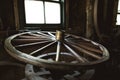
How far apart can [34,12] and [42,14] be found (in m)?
0.15

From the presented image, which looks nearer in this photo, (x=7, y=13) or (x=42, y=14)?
(x=7, y=13)

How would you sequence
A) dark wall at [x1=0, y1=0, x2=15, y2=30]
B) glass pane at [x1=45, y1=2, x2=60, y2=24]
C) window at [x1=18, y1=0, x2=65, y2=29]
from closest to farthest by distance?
dark wall at [x1=0, y1=0, x2=15, y2=30], window at [x1=18, y1=0, x2=65, y2=29], glass pane at [x1=45, y1=2, x2=60, y2=24]

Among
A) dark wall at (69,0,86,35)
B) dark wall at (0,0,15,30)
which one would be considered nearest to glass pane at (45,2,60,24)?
dark wall at (69,0,86,35)

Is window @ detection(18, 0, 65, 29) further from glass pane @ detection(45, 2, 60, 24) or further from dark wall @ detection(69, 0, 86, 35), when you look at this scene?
dark wall @ detection(69, 0, 86, 35)

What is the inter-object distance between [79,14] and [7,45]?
1.73 metres

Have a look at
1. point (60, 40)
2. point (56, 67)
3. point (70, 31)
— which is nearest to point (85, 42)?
point (60, 40)

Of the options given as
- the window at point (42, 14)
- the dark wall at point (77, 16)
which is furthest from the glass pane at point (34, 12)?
the dark wall at point (77, 16)

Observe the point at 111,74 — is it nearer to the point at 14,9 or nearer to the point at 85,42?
the point at 85,42

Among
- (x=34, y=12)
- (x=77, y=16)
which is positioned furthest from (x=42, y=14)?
(x=77, y=16)

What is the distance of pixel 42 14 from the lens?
9.06 ft

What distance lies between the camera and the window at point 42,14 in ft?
8.43

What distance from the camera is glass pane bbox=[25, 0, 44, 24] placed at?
8.59ft

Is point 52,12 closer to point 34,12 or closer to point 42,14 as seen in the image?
point 42,14

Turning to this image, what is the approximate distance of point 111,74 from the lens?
2.84 meters
